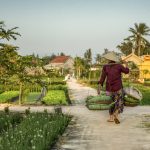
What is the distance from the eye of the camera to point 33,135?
26.2 feet

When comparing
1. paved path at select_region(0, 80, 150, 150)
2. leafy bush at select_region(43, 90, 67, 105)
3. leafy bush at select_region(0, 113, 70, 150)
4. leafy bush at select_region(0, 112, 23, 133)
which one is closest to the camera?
leafy bush at select_region(0, 113, 70, 150)

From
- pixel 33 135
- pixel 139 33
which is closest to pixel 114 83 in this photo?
pixel 33 135

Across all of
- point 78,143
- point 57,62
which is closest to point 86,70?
point 57,62

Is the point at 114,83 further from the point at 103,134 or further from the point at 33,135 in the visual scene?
the point at 33,135

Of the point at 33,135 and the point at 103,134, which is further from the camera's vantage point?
the point at 103,134

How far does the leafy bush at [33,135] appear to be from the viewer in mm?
6921

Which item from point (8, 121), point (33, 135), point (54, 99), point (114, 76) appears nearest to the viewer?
point (33, 135)

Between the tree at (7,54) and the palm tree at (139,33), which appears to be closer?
the tree at (7,54)

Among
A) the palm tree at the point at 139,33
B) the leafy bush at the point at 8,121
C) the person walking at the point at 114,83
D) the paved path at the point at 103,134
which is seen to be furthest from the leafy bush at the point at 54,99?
the palm tree at the point at 139,33

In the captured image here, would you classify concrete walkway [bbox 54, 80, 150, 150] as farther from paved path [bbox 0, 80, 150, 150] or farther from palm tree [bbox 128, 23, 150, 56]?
palm tree [bbox 128, 23, 150, 56]

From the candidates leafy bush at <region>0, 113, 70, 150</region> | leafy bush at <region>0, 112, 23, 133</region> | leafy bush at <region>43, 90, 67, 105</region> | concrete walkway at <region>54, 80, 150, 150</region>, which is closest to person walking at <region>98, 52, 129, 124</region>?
concrete walkway at <region>54, 80, 150, 150</region>

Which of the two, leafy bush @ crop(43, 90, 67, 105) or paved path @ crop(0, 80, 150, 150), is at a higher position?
paved path @ crop(0, 80, 150, 150)

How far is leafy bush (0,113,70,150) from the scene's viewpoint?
6921mm

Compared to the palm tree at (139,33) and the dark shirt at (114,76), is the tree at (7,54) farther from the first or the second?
Answer: the palm tree at (139,33)
